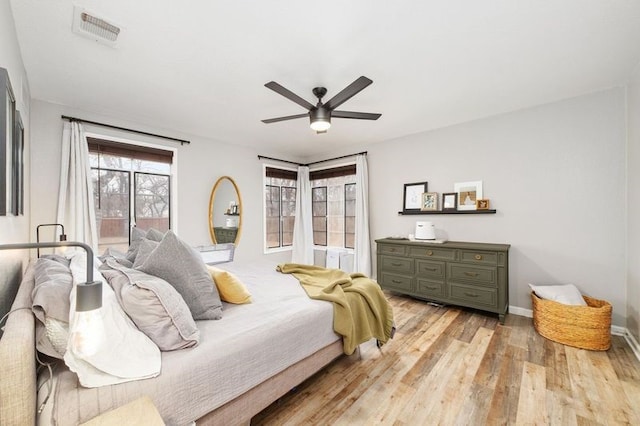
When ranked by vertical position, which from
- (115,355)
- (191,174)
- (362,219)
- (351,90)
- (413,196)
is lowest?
(115,355)

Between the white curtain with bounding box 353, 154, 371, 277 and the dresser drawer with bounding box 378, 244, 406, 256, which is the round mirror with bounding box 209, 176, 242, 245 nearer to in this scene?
the white curtain with bounding box 353, 154, 371, 277

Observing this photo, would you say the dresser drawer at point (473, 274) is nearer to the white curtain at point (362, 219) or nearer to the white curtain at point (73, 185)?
the white curtain at point (362, 219)

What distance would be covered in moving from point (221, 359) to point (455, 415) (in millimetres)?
1460

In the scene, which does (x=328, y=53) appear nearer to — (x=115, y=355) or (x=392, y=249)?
(x=115, y=355)

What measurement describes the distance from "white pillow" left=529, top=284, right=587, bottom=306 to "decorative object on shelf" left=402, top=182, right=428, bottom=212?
1.71 m

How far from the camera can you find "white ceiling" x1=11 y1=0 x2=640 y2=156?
166cm

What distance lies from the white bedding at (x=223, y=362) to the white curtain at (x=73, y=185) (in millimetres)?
2352

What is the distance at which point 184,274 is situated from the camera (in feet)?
5.29

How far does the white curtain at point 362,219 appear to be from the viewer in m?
4.50

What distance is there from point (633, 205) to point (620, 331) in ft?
4.13

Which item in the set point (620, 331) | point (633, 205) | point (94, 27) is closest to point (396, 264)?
point (620, 331)

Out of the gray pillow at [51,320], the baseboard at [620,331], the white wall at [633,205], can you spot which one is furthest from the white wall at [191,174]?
the white wall at [633,205]

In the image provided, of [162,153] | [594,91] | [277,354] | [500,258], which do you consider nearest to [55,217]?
[162,153]

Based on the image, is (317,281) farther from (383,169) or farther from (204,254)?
(383,169)
